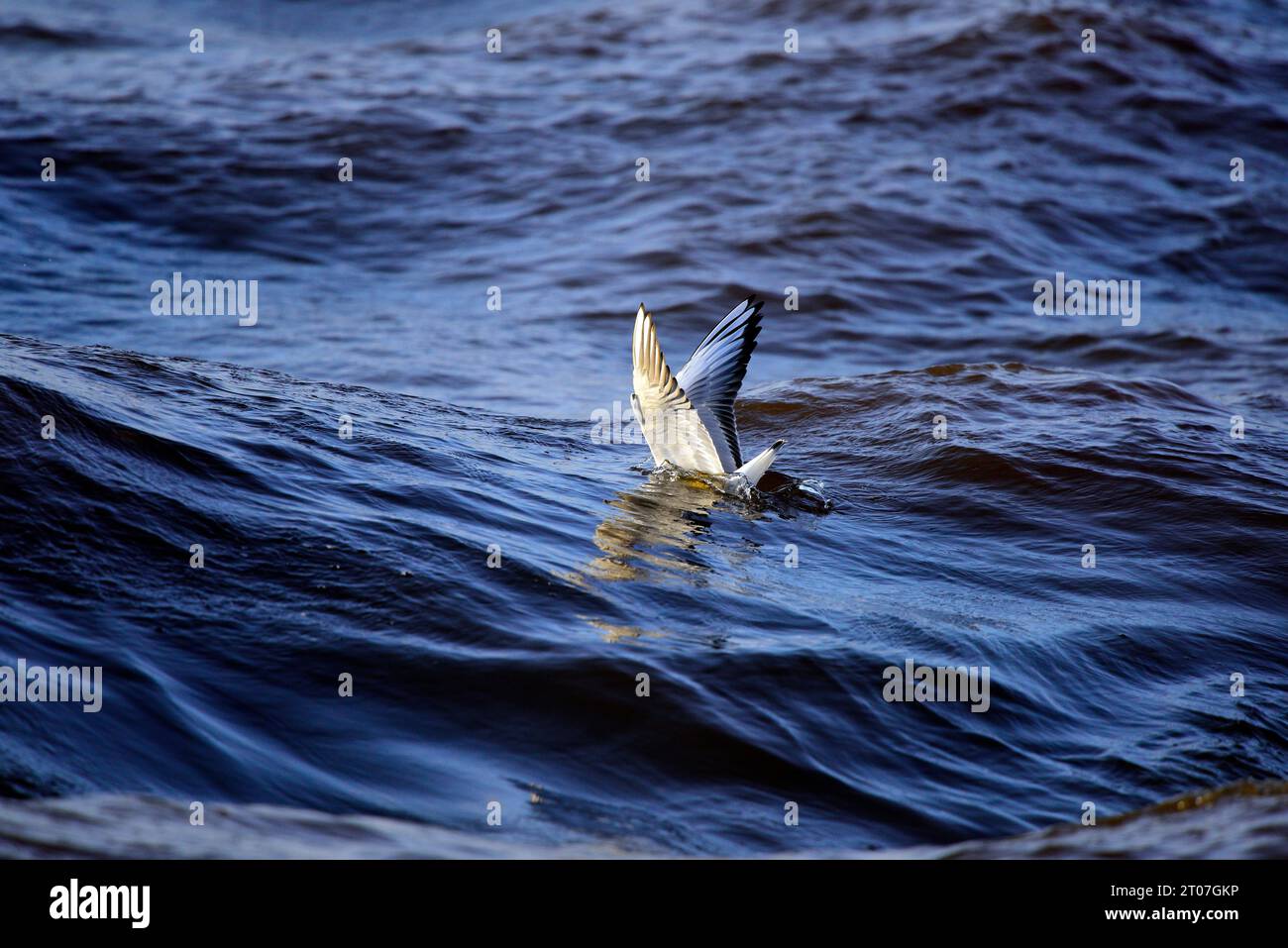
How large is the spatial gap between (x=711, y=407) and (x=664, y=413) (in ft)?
1.13

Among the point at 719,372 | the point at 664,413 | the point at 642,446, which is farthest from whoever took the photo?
the point at 642,446

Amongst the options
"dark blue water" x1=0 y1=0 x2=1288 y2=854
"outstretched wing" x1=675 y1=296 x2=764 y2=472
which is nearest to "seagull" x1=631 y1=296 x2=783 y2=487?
"outstretched wing" x1=675 y1=296 x2=764 y2=472

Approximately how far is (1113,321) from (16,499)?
11.2m

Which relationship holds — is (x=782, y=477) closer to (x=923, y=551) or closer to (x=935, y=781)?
(x=923, y=551)

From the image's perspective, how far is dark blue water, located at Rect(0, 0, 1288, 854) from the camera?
186 inches

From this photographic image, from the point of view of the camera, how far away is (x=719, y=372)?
748 cm

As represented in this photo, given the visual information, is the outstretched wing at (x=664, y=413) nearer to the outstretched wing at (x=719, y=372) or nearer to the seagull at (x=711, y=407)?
the seagull at (x=711, y=407)

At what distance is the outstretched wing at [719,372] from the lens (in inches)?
293

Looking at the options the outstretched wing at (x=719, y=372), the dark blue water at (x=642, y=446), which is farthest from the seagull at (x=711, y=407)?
the dark blue water at (x=642, y=446)

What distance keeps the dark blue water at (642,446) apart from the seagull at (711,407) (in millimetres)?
286

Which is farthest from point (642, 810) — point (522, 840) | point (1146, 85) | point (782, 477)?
point (1146, 85)

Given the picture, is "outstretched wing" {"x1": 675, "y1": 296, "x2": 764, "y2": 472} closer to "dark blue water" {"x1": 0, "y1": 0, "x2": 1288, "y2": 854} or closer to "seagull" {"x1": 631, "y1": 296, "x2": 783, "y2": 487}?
"seagull" {"x1": 631, "y1": 296, "x2": 783, "y2": 487}

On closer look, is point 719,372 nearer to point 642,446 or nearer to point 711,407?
point 711,407

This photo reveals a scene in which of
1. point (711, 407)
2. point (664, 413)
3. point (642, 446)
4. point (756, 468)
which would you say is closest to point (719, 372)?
point (711, 407)
